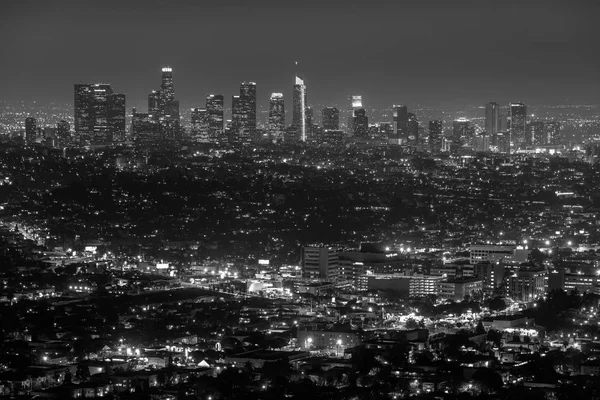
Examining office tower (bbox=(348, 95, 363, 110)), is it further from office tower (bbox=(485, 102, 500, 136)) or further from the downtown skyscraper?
the downtown skyscraper

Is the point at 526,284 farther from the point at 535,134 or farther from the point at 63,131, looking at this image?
the point at 535,134

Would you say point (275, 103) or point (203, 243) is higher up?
point (275, 103)

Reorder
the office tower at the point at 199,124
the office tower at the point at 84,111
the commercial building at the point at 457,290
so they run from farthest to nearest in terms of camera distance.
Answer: the office tower at the point at 199,124 → the office tower at the point at 84,111 → the commercial building at the point at 457,290

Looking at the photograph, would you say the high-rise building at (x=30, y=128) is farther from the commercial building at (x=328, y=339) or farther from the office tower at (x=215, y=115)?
the commercial building at (x=328, y=339)

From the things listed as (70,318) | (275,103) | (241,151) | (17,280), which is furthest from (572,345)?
(275,103)

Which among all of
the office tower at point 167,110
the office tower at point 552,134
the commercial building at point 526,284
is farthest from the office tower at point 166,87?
the commercial building at point 526,284

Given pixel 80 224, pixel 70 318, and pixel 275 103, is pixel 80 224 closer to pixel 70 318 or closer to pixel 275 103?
pixel 70 318

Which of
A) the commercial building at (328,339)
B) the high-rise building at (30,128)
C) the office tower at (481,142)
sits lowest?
the commercial building at (328,339)
